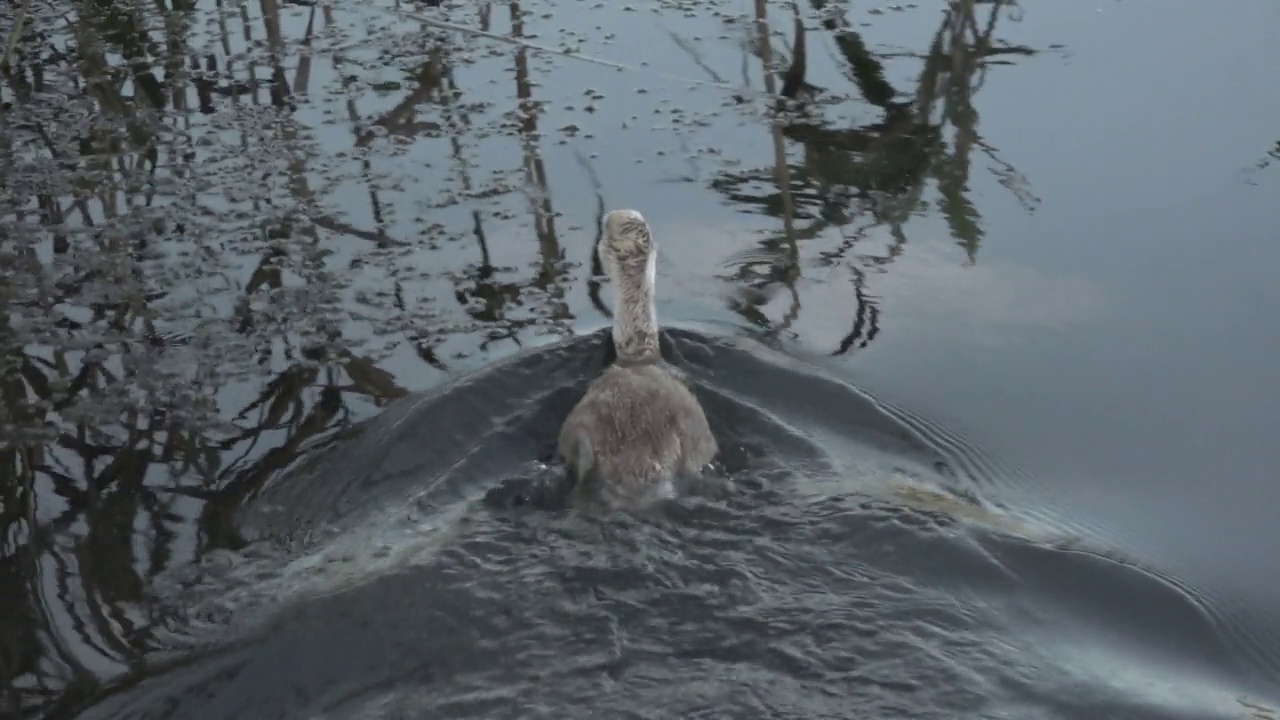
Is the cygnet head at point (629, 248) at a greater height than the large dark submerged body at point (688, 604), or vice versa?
the cygnet head at point (629, 248)

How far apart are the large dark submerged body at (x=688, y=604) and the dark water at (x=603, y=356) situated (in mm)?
15

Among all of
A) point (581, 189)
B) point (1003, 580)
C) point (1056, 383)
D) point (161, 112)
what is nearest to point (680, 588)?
point (1003, 580)

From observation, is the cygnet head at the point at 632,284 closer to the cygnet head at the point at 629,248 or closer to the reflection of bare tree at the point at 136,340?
the cygnet head at the point at 629,248

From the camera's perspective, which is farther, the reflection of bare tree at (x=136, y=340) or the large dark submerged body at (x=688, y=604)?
the reflection of bare tree at (x=136, y=340)

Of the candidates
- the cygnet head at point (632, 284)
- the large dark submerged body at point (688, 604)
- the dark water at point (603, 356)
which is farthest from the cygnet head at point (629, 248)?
the large dark submerged body at point (688, 604)

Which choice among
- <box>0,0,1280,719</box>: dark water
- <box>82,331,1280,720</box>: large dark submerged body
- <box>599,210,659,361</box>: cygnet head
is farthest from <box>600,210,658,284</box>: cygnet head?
<box>82,331,1280,720</box>: large dark submerged body

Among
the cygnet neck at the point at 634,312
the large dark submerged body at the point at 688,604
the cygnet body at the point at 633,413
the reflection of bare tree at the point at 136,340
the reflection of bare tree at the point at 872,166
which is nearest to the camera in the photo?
the large dark submerged body at the point at 688,604

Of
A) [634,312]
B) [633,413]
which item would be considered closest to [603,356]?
[634,312]

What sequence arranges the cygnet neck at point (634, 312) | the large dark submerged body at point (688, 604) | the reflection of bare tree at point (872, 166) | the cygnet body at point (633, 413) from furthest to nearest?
1. the reflection of bare tree at point (872, 166)
2. the cygnet neck at point (634, 312)
3. the cygnet body at point (633, 413)
4. the large dark submerged body at point (688, 604)

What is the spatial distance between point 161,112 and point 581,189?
2.60m

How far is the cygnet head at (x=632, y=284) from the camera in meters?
5.98

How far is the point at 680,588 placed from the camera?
15.0 feet

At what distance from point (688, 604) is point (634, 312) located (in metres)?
1.79

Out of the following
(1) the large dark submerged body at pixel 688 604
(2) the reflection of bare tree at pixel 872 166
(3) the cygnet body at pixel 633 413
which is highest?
(2) the reflection of bare tree at pixel 872 166
